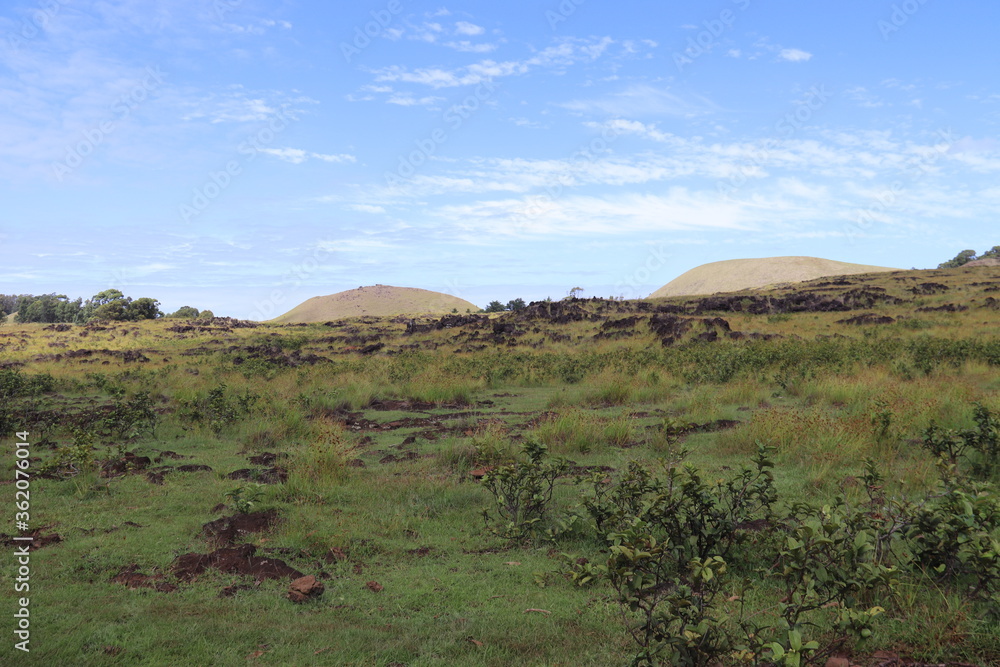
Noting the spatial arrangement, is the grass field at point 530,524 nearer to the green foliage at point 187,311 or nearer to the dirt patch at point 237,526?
the dirt patch at point 237,526

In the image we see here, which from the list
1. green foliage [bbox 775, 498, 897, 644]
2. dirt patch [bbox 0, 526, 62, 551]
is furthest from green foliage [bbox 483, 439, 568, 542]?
dirt patch [bbox 0, 526, 62, 551]

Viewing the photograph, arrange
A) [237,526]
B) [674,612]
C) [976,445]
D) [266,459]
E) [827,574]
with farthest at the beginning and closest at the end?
[266,459] → [976,445] → [237,526] → [827,574] → [674,612]

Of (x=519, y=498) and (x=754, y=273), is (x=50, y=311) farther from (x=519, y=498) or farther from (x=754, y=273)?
(x=754, y=273)

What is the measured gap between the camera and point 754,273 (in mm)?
113938

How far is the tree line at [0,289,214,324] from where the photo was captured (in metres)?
73.6

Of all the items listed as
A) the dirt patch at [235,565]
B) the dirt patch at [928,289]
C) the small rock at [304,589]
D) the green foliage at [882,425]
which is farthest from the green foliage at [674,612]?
the dirt patch at [928,289]

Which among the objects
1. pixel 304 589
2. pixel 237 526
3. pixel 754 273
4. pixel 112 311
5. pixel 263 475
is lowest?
pixel 304 589

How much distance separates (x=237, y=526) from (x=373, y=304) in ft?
425

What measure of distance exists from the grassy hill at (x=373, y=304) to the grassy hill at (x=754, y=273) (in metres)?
47.5

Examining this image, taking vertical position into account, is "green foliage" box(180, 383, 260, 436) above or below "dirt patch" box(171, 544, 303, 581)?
above

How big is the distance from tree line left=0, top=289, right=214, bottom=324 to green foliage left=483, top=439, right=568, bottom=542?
7751 cm

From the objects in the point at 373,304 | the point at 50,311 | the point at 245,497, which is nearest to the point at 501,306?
the point at 373,304

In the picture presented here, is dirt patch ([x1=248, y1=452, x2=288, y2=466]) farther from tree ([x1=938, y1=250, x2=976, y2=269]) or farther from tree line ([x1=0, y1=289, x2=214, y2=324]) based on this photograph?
tree ([x1=938, y1=250, x2=976, y2=269])

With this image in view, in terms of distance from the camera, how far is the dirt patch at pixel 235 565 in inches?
198
